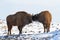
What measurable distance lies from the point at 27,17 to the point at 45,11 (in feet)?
6.45

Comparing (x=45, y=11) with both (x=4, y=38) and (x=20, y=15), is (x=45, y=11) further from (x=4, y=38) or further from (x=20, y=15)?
(x=4, y=38)

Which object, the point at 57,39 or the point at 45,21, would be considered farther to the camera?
the point at 45,21

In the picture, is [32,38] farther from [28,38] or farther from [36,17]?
[36,17]

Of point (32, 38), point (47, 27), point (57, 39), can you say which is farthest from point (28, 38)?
point (47, 27)

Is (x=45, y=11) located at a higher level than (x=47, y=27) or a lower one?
higher

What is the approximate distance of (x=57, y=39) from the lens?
41.4 feet

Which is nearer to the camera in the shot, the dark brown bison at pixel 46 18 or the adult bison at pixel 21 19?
the dark brown bison at pixel 46 18

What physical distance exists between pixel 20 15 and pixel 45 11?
2.41 meters

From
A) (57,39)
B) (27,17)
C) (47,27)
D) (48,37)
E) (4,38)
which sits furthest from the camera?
(27,17)

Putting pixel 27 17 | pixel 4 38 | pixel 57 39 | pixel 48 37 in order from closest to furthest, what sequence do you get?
pixel 57 39
pixel 48 37
pixel 4 38
pixel 27 17

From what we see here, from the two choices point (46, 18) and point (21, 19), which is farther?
point (21, 19)

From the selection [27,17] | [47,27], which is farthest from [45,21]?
[27,17]

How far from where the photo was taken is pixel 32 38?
14062 mm

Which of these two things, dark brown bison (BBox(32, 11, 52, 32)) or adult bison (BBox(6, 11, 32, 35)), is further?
adult bison (BBox(6, 11, 32, 35))
